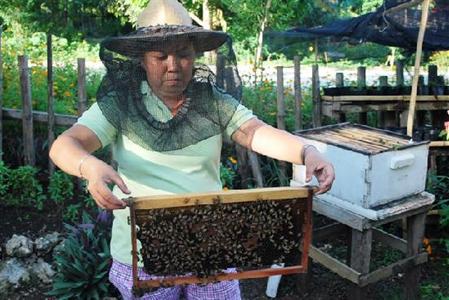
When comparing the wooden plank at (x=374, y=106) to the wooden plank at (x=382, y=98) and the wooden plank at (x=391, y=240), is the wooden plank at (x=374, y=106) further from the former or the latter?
the wooden plank at (x=391, y=240)

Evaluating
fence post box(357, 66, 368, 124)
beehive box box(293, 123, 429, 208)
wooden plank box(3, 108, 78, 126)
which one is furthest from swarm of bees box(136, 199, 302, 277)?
fence post box(357, 66, 368, 124)

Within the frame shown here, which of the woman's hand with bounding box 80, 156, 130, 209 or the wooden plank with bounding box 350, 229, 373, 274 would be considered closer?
the woman's hand with bounding box 80, 156, 130, 209

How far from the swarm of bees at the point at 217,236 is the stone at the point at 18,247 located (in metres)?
2.35

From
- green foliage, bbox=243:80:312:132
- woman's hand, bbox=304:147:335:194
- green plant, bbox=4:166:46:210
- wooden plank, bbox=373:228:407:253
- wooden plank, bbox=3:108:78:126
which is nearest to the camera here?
woman's hand, bbox=304:147:335:194

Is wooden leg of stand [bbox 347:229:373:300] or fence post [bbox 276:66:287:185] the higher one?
fence post [bbox 276:66:287:185]

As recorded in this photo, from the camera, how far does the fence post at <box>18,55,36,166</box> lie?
14.9 ft

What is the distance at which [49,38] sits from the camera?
4.74 meters

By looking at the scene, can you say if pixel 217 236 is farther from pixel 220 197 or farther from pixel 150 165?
pixel 150 165

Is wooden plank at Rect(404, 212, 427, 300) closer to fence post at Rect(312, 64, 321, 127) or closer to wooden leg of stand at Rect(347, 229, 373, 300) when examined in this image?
wooden leg of stand at Rect(347, 229, 373, 300)

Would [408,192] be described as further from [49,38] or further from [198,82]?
[49,38]

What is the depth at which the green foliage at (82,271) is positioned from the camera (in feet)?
11.4

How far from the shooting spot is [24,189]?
4.58 metres

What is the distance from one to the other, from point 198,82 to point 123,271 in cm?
75

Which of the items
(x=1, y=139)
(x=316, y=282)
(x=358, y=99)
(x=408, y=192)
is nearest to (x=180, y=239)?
(x=408, y=192)
